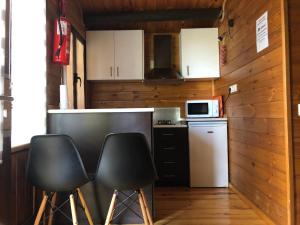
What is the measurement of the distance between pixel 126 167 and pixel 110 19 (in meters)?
2.80

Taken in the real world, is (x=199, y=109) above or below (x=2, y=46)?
below

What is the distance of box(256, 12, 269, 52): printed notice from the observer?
7.62 ft

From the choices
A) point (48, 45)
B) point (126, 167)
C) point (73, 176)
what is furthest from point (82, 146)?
point (48, 45)

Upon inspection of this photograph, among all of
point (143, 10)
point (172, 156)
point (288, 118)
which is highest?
point (143, 10)

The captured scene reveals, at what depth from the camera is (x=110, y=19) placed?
13.0ft

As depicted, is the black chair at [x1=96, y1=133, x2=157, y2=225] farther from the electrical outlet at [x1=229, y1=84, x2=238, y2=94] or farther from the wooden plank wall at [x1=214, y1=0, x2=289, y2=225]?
the electrical outlet at [x1=229, y1=84, x2=238, y2=94]

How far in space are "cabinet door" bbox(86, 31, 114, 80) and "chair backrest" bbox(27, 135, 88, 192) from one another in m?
2.25

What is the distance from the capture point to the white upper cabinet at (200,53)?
3.97 meters

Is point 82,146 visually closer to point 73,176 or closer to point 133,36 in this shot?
point 73,176

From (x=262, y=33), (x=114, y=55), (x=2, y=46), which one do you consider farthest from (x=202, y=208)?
(x=114, y=55)

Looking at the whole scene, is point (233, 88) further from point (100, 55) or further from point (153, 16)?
point (100, 55)

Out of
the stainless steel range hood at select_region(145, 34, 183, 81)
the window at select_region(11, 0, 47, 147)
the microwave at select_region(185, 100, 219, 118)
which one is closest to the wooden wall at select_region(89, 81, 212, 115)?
the stainless steel range hood at select_region(145, 34, 183, 81)

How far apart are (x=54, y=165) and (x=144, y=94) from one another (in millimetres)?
2635

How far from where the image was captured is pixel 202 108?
3.86m
